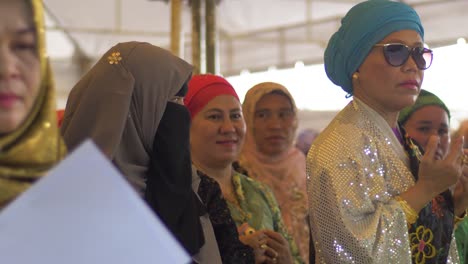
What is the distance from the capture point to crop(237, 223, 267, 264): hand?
7.79 ft

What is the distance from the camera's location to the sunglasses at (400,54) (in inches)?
81.6

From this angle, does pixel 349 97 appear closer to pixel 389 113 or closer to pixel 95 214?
pixel 389 113

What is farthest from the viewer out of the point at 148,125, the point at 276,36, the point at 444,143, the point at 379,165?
the point at 276,36

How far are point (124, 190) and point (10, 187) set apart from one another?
0.80ft

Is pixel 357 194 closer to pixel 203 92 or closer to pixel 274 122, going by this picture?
pixel 203 92

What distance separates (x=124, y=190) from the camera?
37.6 inches

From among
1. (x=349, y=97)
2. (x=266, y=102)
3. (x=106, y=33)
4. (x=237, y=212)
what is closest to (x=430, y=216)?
(x=349, y=97)

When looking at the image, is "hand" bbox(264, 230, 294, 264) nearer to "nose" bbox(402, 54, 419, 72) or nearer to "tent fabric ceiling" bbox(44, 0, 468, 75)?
"nose" bbox(402, 54, 419, 72)

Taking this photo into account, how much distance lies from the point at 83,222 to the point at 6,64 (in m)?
0.30

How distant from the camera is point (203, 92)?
9.00ft

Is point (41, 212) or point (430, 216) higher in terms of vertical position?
point (41, 212)

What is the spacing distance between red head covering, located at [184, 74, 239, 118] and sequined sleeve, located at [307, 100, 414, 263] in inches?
28.4

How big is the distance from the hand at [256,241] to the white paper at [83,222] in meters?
1.44

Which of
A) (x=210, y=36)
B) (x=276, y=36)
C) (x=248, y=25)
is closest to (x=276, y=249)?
(x=210, y=36)
